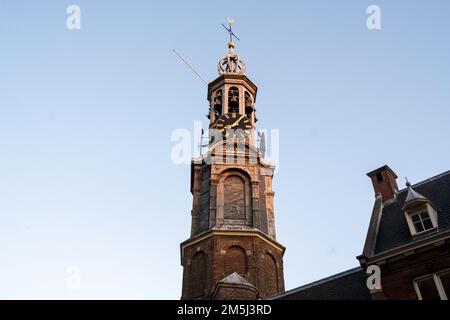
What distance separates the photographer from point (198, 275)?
31.2 meters

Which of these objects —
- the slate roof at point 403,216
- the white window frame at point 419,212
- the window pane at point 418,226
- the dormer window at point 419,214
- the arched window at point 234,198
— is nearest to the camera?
the slate roof at point 403,216

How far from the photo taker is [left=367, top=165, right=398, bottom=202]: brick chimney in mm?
22353

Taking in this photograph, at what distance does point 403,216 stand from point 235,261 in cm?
1360

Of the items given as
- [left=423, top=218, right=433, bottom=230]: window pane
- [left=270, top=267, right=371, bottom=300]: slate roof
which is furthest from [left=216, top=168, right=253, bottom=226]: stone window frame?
[left=423, top=218, right=433, bottom=230]: window pane

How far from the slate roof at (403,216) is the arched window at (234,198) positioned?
1371 cm

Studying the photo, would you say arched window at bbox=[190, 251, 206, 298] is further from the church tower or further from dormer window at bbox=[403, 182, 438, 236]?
dormer window at bbox=[403, 182, 438, 236]

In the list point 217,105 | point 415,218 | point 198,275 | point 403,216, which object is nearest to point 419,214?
point 415,218

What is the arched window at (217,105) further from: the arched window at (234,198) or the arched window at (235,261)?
the arched window at (235,261)

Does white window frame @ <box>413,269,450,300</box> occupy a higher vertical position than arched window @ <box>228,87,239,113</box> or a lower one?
lower

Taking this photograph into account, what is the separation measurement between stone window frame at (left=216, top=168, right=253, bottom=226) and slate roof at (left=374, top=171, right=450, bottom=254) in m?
13.2

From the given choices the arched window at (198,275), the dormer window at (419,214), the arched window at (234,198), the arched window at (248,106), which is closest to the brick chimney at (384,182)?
the dormer window at (419,214)

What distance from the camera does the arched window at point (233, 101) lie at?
1693 inches
